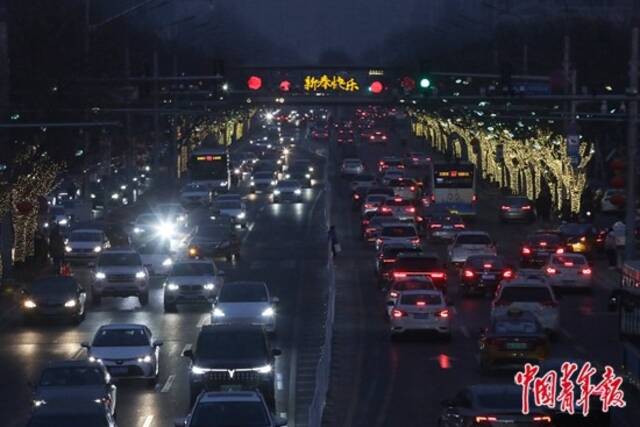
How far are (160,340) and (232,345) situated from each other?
11172mm

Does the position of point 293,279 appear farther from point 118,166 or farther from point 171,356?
point 118,166

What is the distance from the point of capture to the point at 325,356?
31.8 m

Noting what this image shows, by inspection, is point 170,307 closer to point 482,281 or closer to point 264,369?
point 482,281

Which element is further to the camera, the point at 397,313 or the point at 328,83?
the point at 328,83

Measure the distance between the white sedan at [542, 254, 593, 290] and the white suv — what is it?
12205 mm

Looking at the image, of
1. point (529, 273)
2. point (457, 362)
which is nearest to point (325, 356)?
point (457, 362)

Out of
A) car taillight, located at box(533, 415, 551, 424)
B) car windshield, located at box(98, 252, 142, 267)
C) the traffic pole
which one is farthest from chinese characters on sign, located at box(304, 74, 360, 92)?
car taillight, located at box(533, 415, 551, 424)

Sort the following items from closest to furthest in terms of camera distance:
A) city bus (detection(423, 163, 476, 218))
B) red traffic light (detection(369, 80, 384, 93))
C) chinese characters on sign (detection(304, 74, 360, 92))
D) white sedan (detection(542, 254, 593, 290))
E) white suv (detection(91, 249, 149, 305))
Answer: white suv (detection(91, 249, 149, 305)) < white sedan (detection(542, 254, 593, 290)) < red traffic light (detection(369, 80, 384, 93)) < chinese characters on sign (detection(304, 74, 360, 92)) < city bus (detection(423, 163, 476, 218))

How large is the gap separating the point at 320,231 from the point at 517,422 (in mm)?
54504

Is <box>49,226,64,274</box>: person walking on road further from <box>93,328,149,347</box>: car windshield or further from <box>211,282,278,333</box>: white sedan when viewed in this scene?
<box>93,328,149,347</box>: car windshield

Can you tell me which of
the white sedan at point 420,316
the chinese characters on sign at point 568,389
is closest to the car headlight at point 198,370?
the chinese characters on sign at point 568,389

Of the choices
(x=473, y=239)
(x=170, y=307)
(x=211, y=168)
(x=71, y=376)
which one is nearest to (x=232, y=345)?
(x=71, y=376)

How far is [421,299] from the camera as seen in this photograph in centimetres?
4191

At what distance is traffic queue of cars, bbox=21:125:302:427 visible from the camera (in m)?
25.0
